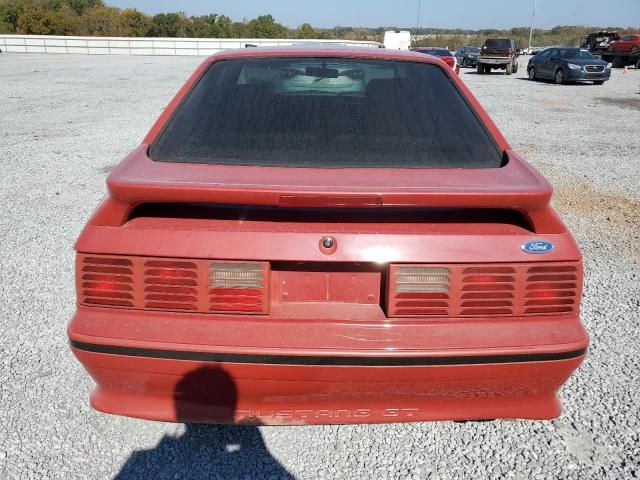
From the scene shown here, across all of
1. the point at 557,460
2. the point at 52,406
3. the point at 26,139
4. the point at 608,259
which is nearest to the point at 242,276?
the point at 52,406

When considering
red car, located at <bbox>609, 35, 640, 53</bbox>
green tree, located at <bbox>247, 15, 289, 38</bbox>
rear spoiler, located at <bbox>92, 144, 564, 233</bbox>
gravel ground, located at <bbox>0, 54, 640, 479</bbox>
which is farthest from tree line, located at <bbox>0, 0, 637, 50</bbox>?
rear spoiler, located at <bbox>92, 144, 564, 233</bbox>

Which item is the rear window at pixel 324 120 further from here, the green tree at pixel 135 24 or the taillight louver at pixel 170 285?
the green tree at pixel 135 24

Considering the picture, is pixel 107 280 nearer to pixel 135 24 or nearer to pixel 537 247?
pixel 537 247

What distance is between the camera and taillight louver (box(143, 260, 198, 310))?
183cm

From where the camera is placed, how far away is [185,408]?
1.95 meters

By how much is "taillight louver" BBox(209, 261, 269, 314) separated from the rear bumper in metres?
0.07

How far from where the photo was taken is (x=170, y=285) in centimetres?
184

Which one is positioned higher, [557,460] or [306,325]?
[306,325]

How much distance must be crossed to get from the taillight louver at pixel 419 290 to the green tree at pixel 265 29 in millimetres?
62452

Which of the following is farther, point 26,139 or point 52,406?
point 26,139

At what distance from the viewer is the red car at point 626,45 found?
104ft

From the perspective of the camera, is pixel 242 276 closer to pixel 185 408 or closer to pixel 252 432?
pixel 185 408

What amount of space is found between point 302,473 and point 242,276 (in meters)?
0.94

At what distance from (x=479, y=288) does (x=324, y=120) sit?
101 centimetres
